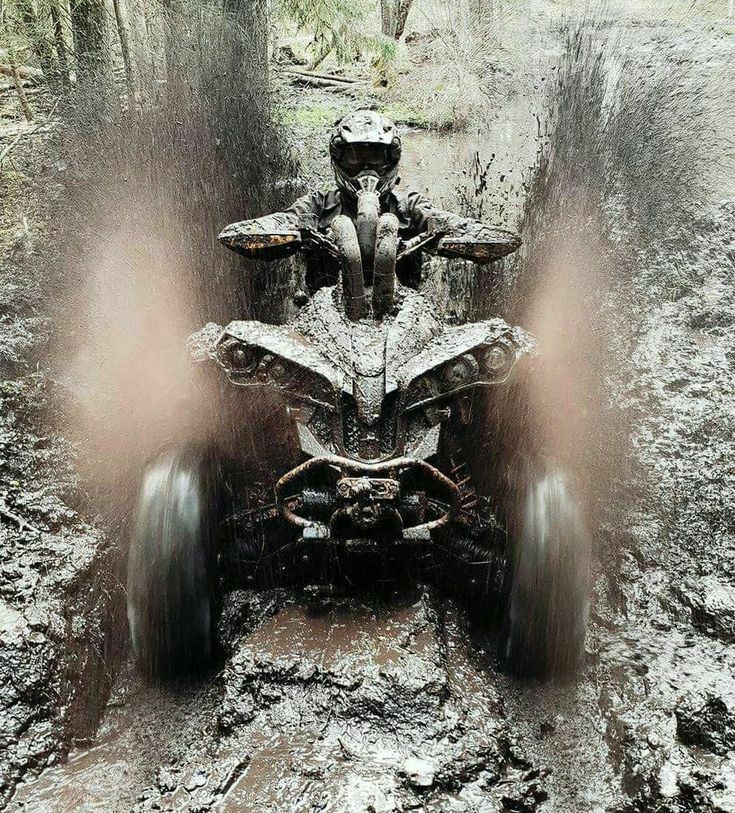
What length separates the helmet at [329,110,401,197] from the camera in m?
4.25

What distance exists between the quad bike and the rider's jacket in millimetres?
650

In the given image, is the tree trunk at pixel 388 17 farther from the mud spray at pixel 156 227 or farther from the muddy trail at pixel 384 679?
the muddy trail at pixel 384 679

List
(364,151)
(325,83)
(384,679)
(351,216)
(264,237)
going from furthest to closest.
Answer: (325,83)
(351,216)
(364,151)
(264,237)
(384,679)

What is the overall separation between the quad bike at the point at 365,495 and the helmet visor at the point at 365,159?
74cm

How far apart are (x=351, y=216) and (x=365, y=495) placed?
2119 millimetres

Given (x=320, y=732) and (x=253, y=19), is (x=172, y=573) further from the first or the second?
(x=253, y=19)

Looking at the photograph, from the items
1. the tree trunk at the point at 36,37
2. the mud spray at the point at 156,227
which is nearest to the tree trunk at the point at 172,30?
the mud spray at the point at 156,227

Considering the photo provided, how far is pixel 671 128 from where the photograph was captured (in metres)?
6.48

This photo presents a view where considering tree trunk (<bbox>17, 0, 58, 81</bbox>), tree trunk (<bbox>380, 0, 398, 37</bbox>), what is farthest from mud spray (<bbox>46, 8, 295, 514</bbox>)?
tree trunk (<bbox>380, 0, 398, 37</bbox>)

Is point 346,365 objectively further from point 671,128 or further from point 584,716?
point 671,128

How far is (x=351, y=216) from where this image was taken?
4402mm

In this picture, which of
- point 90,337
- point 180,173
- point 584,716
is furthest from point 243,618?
point 180,173

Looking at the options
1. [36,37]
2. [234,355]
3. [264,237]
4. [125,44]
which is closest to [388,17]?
[125,44]

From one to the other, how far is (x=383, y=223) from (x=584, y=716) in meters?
2.53
